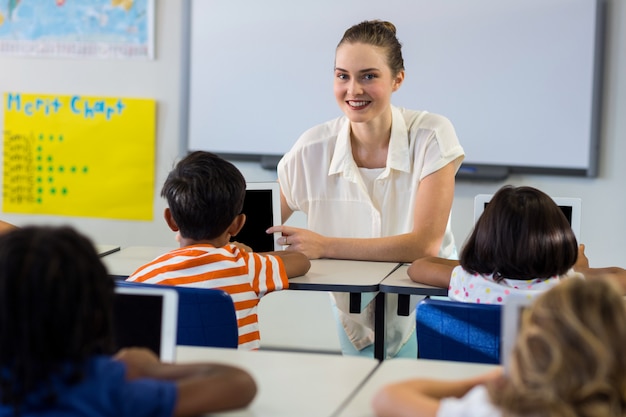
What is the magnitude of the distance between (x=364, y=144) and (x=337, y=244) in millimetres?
344

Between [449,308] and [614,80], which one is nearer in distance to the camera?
[449,308]

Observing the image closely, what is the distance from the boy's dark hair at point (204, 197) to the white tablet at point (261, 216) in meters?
0.42

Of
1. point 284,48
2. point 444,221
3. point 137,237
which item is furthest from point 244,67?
point 444,221

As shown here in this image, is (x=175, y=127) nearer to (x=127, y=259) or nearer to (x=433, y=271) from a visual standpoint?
(x=127, y=259)

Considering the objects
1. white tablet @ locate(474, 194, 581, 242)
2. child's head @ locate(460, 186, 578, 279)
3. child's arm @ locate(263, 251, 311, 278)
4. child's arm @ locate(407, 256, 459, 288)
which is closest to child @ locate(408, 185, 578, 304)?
child's head @ locate(460, 186, 578, 279)

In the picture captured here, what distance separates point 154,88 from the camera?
432 cm

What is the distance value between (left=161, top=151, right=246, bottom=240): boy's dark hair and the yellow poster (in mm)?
2093

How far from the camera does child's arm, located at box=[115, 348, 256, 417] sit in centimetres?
125

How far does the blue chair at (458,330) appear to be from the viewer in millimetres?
1846

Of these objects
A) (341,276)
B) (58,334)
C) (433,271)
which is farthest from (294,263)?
(58,334)

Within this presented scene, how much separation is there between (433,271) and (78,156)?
2488 millimetres

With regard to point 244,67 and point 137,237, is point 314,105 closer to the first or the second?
point 244,67

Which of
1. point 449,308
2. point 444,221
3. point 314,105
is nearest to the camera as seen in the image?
point 449,308

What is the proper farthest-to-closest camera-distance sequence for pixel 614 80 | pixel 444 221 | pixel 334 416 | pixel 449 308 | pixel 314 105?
pixel 314 105 → pixel 614 80 → pixel 444 221 → pixel 449 308 → pixel 334 416
